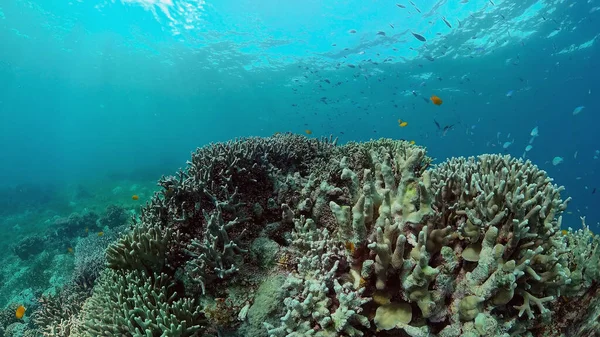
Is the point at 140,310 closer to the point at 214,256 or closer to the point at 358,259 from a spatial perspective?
the point at 214,256

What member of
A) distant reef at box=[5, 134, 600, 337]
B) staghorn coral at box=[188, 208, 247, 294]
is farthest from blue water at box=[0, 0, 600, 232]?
staghorn coral at box=[188, 208, 247, 294]

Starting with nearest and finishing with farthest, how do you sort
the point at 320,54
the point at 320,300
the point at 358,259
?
the point at 320,300
the point at 358,259
the point at 320,54

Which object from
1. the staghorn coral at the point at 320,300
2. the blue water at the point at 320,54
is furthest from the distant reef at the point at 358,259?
the blue water at the point at 320,54

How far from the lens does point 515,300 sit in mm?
2805

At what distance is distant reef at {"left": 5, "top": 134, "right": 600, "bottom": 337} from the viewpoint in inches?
106

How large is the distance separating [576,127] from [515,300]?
13331cm

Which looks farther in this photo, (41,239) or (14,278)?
(41,239)

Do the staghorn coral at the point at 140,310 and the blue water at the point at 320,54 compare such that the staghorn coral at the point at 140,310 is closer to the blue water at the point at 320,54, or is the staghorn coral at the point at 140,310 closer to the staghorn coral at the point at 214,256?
the staghorn coral at the point at 214,256

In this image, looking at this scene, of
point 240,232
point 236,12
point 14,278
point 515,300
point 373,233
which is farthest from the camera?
point 236,12

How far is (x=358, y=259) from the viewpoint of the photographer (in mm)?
3131

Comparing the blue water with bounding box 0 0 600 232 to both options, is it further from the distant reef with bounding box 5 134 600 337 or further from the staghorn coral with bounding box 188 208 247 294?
the staghorn coral with bounding box 188 208 247 294

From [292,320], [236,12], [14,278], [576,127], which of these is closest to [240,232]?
[292,320]

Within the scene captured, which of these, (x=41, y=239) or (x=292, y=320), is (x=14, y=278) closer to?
(x=41, y=239)

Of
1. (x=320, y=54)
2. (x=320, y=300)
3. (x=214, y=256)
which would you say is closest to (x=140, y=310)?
(x=214, y=256)
